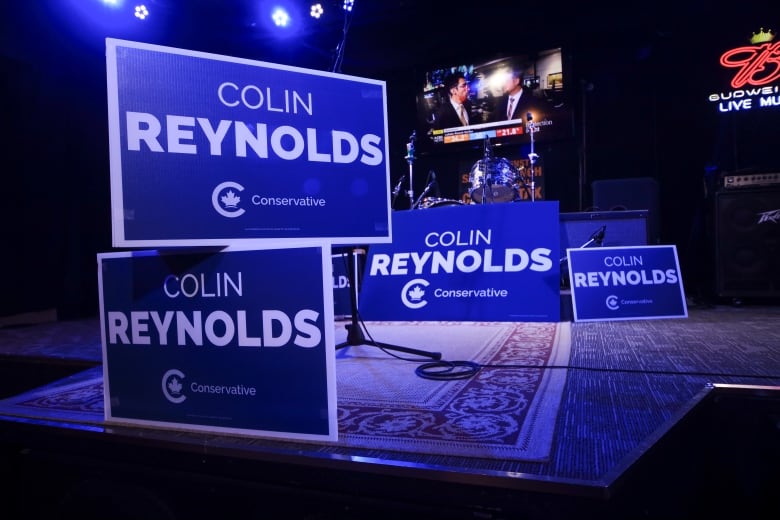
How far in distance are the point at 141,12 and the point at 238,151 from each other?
169 inches

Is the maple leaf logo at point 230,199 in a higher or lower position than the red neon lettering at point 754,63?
lower

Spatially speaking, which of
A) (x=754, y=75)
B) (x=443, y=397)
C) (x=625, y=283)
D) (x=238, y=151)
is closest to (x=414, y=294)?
(x=625, y=283)

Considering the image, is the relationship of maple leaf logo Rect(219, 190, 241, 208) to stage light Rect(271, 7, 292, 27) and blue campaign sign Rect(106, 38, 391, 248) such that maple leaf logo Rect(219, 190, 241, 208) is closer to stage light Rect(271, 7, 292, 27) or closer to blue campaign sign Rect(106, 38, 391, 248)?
blue campaign sign Rect(106, 38, 391, 248)

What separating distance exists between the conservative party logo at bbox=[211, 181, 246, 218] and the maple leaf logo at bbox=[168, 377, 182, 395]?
0.41 meters

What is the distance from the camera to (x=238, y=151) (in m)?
1.22

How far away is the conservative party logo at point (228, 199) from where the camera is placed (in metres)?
1.17

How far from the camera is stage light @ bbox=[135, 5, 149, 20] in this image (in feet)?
14.7

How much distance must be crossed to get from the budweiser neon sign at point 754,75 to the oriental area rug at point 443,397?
4159mm

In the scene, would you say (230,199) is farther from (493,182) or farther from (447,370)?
(493,182)

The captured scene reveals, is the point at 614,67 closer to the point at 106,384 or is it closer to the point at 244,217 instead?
the point at 244,217

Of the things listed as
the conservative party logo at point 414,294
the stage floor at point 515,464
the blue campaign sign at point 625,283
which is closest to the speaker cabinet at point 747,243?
the blue campaign sign at point 625,283

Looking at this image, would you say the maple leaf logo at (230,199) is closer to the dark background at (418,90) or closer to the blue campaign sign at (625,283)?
the blue campaign sign at (625,283)

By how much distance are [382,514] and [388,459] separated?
0.11 metres

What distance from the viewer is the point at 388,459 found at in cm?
95
